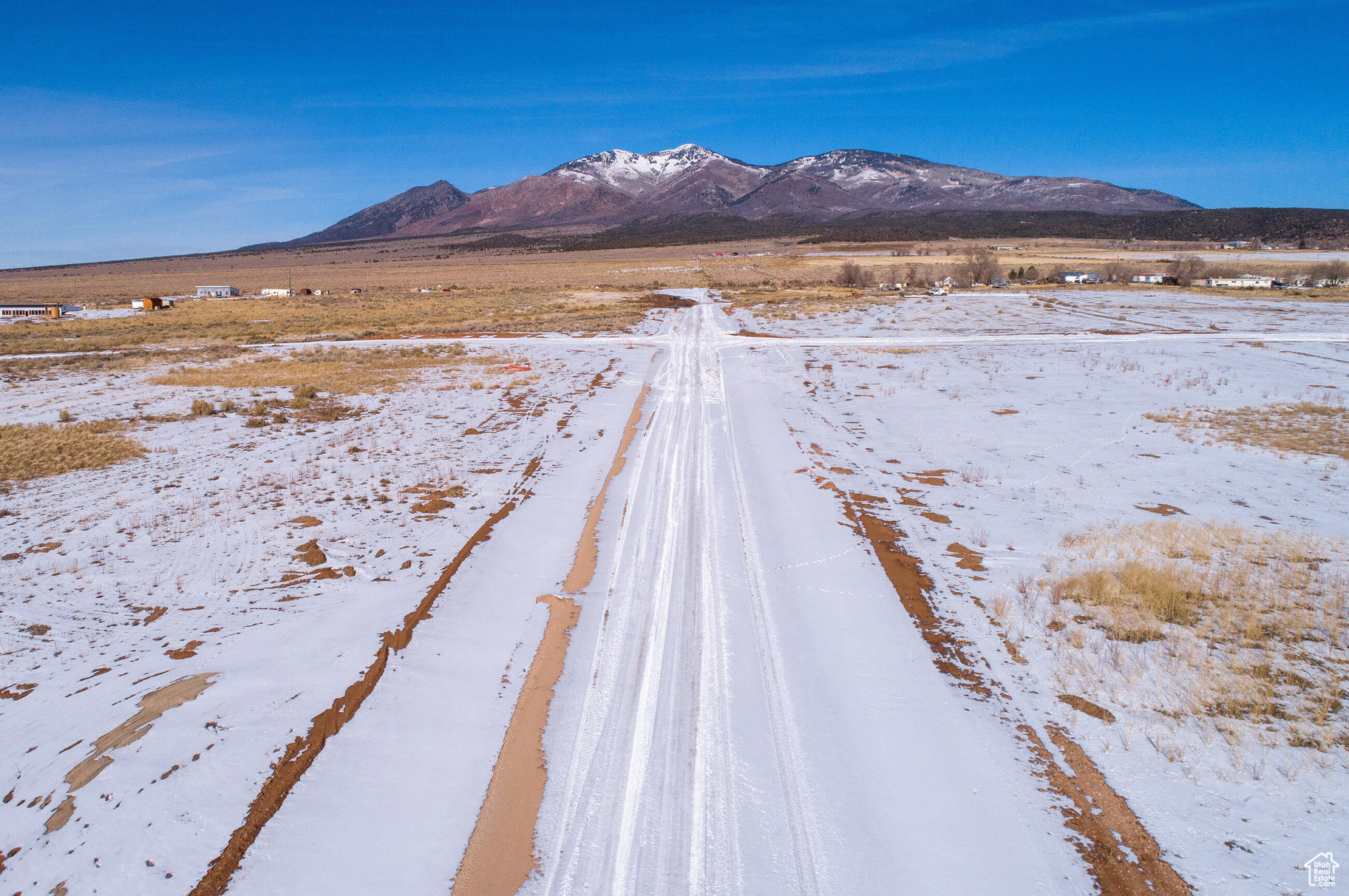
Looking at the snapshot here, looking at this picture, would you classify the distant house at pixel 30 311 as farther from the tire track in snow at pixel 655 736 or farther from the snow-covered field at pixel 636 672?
the tire track in snow at pixel 655 736

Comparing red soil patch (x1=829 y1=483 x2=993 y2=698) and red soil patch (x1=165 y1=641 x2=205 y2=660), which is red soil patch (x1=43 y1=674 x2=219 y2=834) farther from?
red soil patch (x1=829 y1=483 x2=993 y2=698)

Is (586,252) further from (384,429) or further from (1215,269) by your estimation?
(384,429)

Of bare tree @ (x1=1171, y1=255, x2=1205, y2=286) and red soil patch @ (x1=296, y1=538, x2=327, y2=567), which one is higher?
bare tree @ (x1=1171, y1=255, x2=1205, y2=286)

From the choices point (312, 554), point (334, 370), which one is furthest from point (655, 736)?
point (334, 370)

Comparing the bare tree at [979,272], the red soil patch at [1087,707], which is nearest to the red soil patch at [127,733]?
the red soil patch at [1087,707]

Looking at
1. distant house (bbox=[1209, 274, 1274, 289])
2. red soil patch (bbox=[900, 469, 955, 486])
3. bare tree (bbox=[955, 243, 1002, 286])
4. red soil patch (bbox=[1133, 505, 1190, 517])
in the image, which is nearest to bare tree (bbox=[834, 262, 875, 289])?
bare tree (bbox=[955, 243, 1002, 286])

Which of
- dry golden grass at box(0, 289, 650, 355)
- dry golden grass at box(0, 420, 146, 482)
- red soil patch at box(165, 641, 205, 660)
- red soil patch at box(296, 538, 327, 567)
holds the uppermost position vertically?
dry golden grass at box(0, 289, 650, 355)

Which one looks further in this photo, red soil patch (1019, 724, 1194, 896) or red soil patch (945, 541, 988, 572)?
red soil patch (945, 541, 988, 572)
